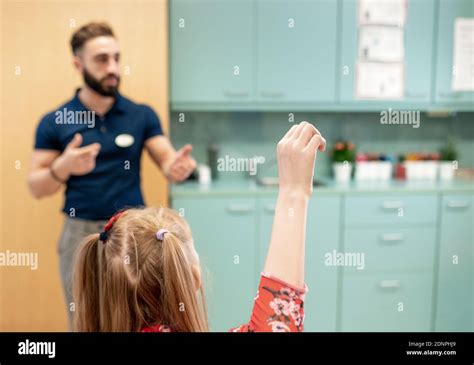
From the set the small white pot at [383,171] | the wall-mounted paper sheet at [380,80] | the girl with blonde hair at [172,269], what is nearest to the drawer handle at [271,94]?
the wall-mounted paper sheet at [380,80]

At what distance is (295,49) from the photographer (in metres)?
1.95

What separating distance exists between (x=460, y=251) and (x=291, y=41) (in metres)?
1.09

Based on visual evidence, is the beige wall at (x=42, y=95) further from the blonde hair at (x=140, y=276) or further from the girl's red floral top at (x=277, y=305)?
the girl's red floral top at (x=277, y=305)

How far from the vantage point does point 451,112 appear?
2.31m

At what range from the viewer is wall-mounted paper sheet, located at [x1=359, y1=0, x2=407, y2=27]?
1956 mm

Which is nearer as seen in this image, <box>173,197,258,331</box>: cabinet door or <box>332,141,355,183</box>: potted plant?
<box>173,197,258,331</box>: cabinet door

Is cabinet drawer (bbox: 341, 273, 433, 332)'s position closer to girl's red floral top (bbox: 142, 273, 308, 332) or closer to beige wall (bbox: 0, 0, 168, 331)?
beige wall (bbox: 0, 0, 168, 331)

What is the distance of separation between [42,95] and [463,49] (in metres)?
1.68

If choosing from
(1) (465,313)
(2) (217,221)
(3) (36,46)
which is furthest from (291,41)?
(1) (465,313)

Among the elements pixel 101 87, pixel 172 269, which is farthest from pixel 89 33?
pixel 172 269

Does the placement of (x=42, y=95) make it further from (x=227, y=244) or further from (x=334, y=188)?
(x=334, y=188)

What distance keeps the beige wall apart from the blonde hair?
0.90 meters

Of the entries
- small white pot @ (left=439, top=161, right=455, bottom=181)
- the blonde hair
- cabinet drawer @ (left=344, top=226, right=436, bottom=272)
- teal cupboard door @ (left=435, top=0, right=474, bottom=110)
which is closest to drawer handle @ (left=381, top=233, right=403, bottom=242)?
cabinet drawer @ (left=344, top=226, right=436, bottom=272)
